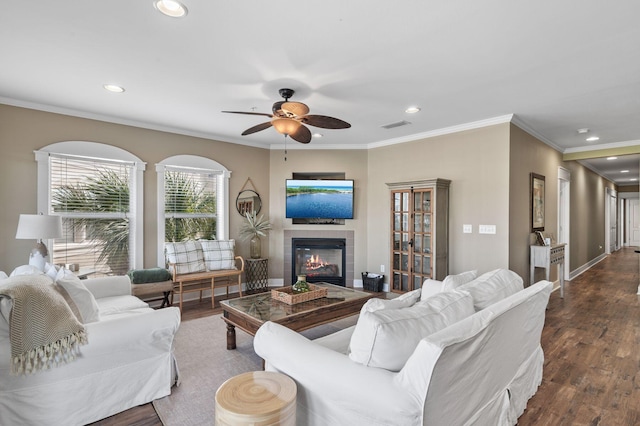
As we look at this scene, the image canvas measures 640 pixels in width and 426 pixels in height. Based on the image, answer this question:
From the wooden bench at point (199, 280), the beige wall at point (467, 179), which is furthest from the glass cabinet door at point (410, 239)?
the wooden bench at point (199, 280)

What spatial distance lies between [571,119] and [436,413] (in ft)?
14.9

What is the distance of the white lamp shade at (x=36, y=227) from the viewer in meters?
3.12

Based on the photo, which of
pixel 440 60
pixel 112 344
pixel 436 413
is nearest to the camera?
pixel 436 413

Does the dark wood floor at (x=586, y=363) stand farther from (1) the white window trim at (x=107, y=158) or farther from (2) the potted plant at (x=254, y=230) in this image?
(2) the potted plant at (x=254, y=230)

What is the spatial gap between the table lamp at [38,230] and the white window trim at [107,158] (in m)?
0.71

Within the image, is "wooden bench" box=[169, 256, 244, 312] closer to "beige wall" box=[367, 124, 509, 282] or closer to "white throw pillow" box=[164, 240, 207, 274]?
"white throw pillow" box=[164, 240, 207, 274]

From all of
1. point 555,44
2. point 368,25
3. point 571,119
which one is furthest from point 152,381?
point 571,119

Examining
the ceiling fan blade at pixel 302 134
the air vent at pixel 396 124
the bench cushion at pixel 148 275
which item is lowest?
the bench cushion at pixel 148 275

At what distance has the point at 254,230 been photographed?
5398mm

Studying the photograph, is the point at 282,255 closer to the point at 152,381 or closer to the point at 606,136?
the point at 152,381

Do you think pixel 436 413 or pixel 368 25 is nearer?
pixel 436 413

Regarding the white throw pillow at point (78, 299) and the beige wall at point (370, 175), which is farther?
the beige wall at point (370, 175)

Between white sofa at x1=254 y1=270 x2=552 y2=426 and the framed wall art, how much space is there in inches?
130

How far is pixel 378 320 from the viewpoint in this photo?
143 centimetres
